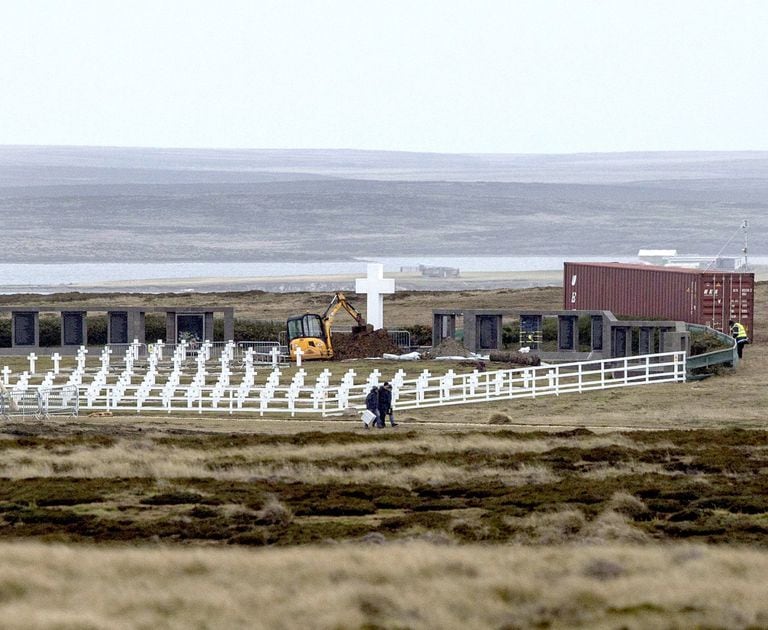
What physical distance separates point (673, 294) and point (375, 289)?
11.8 m

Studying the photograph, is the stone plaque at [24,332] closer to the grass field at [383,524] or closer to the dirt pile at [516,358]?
the dirt pile at [516,358]

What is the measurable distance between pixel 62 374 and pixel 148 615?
139 feet

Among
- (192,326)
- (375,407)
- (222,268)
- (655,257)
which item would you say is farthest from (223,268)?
(375,407)

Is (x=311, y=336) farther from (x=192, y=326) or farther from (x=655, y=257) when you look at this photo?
(x=655, y=257)

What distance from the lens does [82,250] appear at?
Result: 190 meters

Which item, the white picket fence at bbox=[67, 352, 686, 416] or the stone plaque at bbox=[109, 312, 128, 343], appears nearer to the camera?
the white picket fence at bbox=[67, 352, 686, 416]

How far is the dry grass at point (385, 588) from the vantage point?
1438 cm

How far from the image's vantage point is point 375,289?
6619 cm

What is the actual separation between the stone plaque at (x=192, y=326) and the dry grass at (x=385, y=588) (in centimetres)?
4938

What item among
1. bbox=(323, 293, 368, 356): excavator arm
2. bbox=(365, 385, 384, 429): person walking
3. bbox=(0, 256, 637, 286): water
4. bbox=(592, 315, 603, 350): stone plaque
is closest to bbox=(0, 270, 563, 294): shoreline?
bbox=(0, 256, 637, 286): water

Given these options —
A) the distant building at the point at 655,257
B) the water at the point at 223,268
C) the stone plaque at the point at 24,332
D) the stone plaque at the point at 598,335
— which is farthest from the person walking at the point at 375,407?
the water at the point at 223,268

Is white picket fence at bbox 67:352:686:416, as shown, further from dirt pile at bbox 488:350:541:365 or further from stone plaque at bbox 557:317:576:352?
stone plaque at bbox 557:317:576:352

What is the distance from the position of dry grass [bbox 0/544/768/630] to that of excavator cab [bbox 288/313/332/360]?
4410 cm

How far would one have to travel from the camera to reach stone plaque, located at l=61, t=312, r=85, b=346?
219 feet
